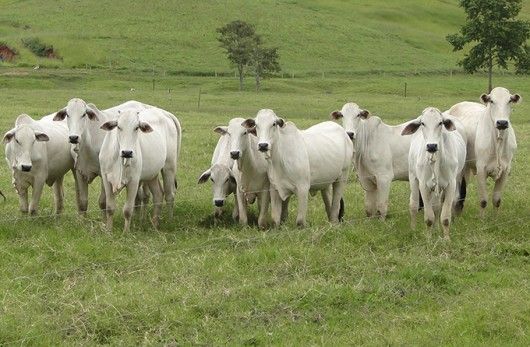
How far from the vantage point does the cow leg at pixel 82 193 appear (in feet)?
47.0

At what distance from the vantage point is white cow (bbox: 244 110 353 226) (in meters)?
13.4

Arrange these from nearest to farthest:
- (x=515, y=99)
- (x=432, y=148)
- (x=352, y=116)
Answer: (x=432, y=148) < (x=515, y=99) < (x=352, y=116)

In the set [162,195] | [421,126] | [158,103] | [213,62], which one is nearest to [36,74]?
[213,62]

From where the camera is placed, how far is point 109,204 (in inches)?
531

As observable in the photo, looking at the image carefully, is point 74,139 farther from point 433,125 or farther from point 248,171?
point 433,125

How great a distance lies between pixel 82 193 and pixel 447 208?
19.2ft

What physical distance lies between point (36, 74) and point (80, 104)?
50709 millimetres

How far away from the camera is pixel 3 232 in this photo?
12523 millimetres

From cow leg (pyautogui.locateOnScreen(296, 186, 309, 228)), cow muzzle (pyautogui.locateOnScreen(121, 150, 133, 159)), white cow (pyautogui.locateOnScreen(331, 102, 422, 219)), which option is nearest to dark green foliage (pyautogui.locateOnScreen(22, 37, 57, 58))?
white cow (pyautogui.locateOnScreen(331, 102, 422, 219))

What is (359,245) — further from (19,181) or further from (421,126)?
(19,181)

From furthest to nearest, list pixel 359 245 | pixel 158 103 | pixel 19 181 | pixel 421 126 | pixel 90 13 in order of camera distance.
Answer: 1. pixel 90 13
2. pixel 158 103
3. pixel 19 181
4. pixel 421 126
5. pixel 359 245

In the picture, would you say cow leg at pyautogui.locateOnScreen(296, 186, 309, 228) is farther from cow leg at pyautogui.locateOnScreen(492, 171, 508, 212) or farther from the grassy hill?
the grassy hill

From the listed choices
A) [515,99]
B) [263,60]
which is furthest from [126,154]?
[263,60]

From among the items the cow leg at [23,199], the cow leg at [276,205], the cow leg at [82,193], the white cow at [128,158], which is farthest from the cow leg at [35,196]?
the cow leg at [276,205]
